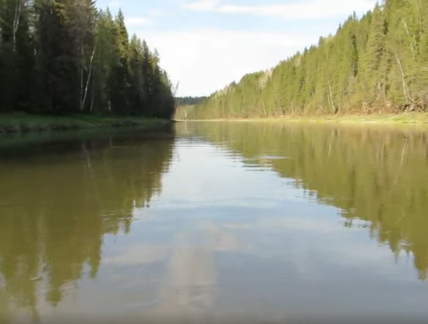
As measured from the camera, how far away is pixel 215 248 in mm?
7020

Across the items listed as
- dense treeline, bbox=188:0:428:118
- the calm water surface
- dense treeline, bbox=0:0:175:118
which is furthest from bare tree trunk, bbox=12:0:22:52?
dense treeline, bbox=188:0:428:118

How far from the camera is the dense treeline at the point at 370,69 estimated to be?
59562mm

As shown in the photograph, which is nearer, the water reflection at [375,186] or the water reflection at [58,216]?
the water reflection at [58,216]

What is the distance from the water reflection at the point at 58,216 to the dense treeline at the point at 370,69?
46206 millimetres

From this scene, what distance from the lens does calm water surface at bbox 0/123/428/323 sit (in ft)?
16.3

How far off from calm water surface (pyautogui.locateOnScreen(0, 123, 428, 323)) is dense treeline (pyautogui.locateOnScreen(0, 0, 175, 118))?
96.9ft

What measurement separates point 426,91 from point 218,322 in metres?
54.3

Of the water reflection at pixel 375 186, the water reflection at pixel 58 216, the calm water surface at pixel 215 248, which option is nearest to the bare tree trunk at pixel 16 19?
the water reflection at pixel 58 216

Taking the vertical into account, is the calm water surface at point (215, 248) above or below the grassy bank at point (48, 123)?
below

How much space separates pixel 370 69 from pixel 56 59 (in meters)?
51.1

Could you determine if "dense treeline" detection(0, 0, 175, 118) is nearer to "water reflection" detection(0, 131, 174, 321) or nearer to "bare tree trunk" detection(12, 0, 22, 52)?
"bare tree trunk" detection(12, 0, 22, 52)

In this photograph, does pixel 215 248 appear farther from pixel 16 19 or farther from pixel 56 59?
pixel 56 59

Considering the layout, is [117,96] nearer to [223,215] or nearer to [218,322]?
[223,215]

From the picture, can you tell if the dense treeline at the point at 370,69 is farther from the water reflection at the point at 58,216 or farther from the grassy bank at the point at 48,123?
the water reflection at the point at 58,216
